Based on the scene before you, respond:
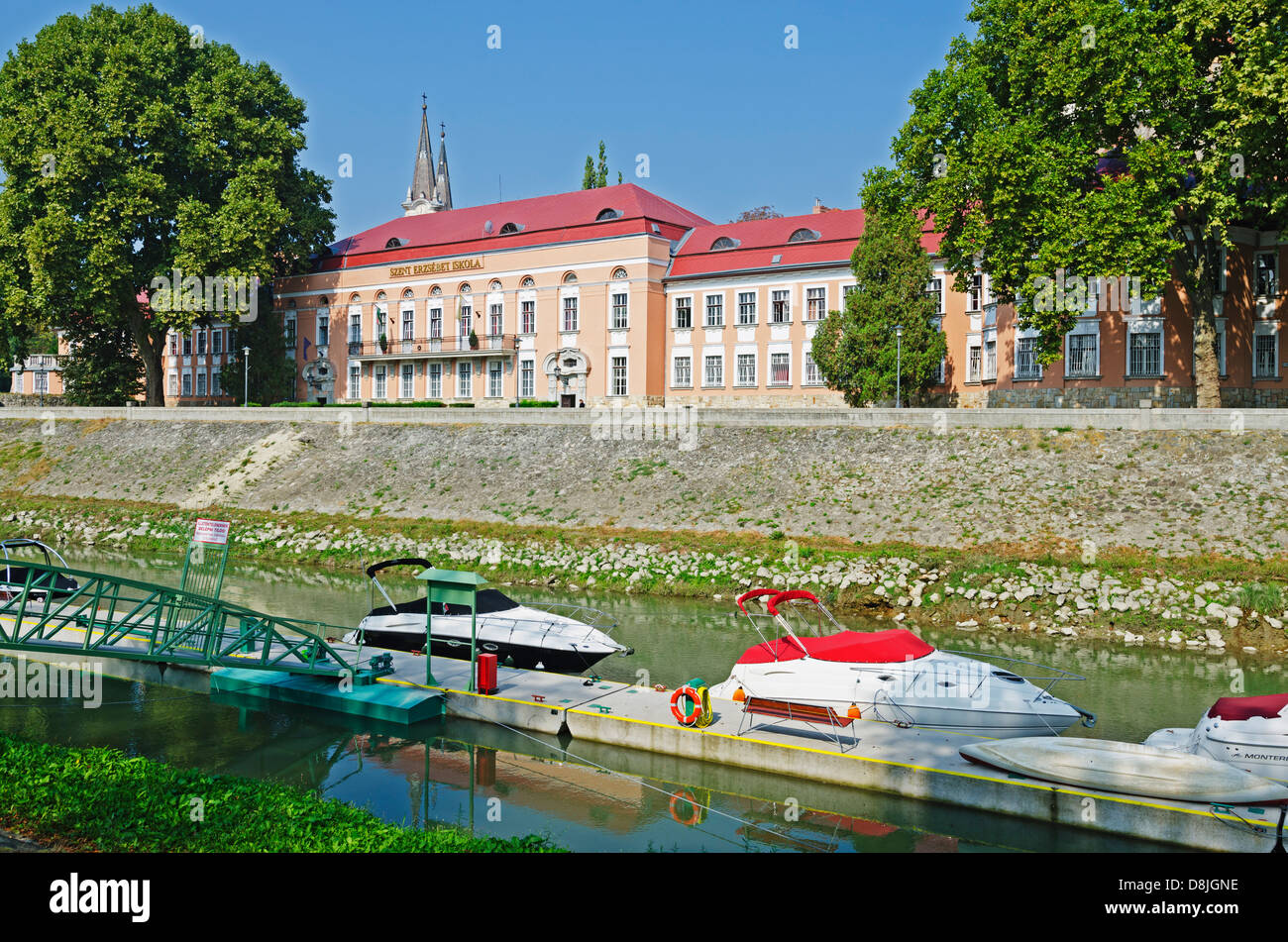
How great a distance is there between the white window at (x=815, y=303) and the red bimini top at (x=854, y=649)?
38385 millimetres

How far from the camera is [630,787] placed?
1512 centimetres

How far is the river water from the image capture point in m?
13.4

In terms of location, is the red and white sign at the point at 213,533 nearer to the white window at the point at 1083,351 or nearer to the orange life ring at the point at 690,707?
the orange life ring at the point at 690,707

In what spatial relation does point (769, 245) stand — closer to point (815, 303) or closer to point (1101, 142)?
point (815, 303)

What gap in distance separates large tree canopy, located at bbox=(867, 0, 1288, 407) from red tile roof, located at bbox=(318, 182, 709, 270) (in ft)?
79.6

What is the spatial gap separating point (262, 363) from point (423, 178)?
121 feet

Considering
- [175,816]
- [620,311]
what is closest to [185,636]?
[175,816]

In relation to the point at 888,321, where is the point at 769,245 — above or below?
above

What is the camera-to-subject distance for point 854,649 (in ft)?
59.2

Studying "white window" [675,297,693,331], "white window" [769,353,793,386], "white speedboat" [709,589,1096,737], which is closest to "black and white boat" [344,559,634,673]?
"white speedboat" [709,589,1096,737]

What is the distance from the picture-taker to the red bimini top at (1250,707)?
46.9ft

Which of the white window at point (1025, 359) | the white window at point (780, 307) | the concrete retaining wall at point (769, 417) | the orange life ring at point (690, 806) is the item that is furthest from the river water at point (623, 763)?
the white window at point (780, 307)
